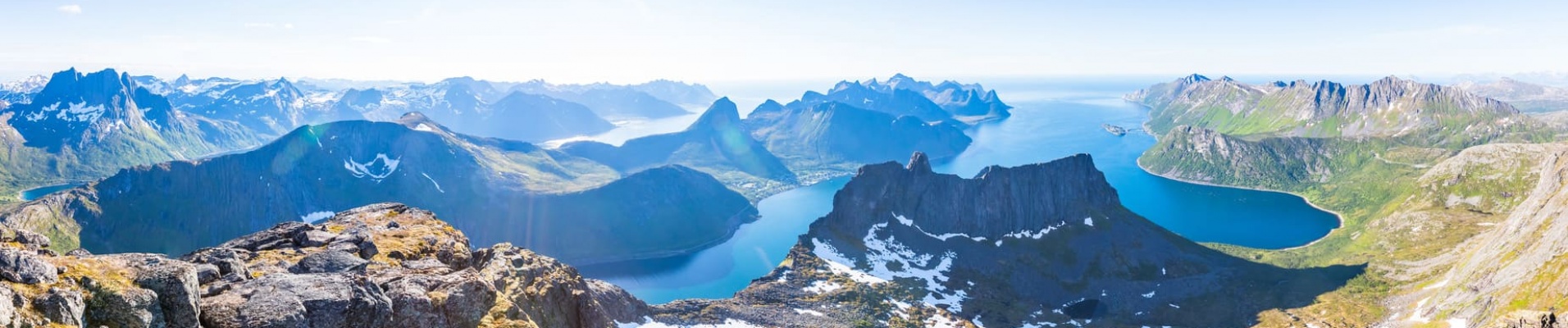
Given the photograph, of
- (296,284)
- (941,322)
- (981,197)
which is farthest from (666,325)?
(981,197)

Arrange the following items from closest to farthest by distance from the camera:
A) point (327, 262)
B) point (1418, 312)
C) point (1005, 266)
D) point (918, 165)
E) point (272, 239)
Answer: point (327, 262) → point (272, 239) → point (1418, 312) → point (1005, 266) → point (918, 165)

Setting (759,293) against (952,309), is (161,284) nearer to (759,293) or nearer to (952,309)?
(759,293)

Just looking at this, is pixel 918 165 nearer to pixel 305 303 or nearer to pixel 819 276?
pixel 819 276

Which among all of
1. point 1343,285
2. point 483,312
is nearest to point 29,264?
point 483,312

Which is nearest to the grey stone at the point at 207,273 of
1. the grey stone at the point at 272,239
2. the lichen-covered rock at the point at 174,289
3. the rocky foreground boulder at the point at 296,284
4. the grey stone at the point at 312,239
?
the rocky foreground boulder at the point at 296,284

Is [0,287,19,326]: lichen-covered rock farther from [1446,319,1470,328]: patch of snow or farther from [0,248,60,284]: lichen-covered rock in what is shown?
[1446,319,1470,328]: patch of snow

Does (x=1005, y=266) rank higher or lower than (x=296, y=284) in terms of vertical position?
lower

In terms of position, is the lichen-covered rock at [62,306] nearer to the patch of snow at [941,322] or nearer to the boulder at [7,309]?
the boulder at [7,309]
